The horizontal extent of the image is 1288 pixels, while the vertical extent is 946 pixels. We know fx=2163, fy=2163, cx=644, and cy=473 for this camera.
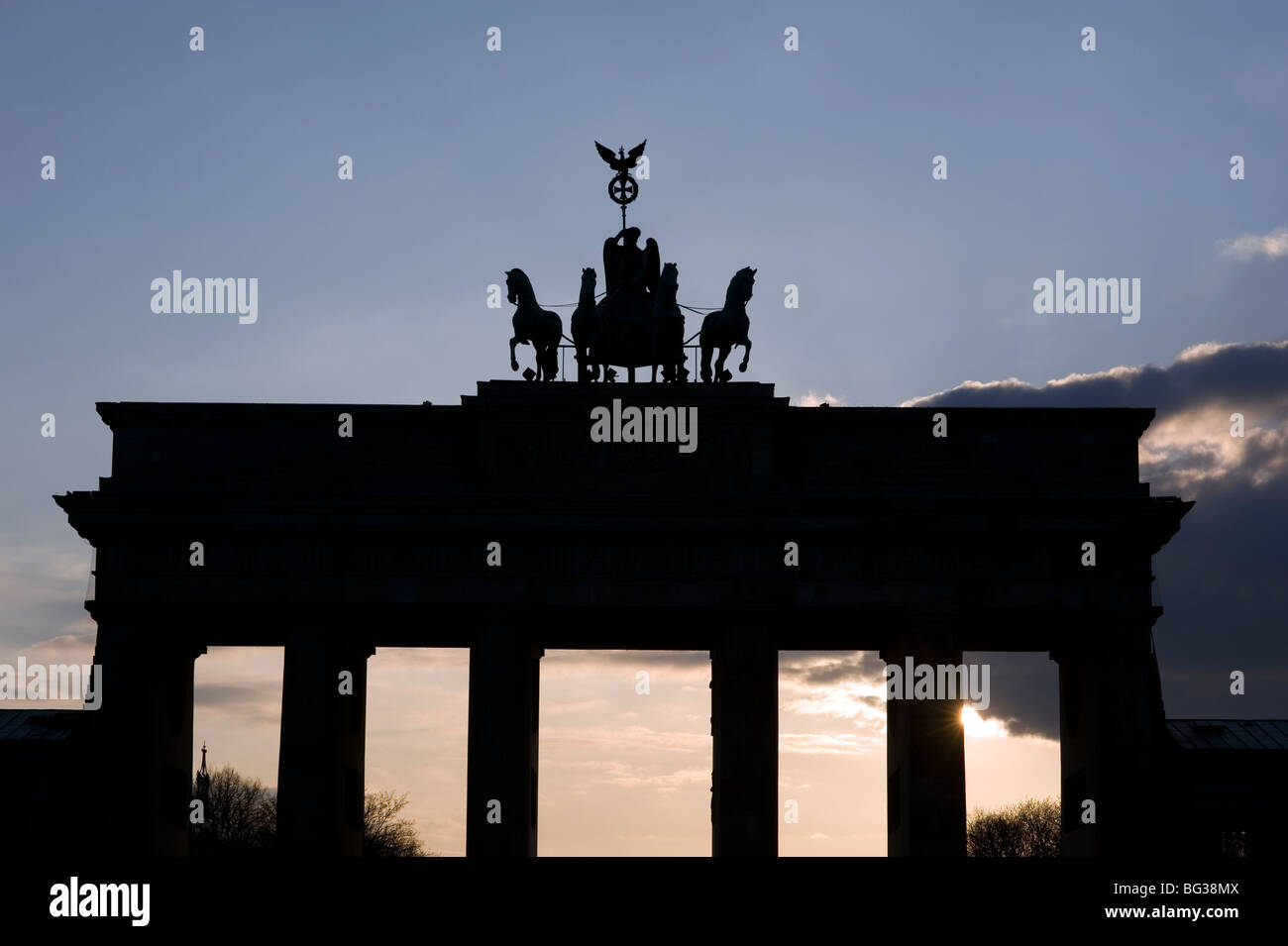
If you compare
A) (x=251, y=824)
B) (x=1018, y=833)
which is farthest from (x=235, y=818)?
(x=1018, y=833)

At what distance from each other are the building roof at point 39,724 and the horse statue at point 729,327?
2108cm

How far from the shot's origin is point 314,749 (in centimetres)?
6106

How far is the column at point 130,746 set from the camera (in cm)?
6081

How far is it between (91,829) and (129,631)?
5616 mm

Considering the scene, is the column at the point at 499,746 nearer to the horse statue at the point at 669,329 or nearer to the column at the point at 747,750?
the column at the point at 747,750

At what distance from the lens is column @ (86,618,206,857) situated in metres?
60.8

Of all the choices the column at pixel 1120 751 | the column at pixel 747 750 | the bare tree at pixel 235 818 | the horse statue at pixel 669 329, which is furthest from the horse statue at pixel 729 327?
the bare tree at pixel 235 818

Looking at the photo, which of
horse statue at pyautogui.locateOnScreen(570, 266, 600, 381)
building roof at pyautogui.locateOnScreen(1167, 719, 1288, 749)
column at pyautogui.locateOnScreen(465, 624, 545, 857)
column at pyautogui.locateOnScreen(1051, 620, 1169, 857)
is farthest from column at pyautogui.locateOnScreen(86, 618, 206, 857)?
building roof at pyautogui.locateOnScreen(1167, 719, 1288, 749)

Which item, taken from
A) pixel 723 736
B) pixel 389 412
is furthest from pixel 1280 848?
pixel 389 412

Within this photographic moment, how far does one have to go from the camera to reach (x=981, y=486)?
63.1 meters

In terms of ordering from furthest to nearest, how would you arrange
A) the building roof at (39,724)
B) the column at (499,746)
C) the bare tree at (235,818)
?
the bare tree at (235,818), the building roof at (39,724), the column at (499,746)

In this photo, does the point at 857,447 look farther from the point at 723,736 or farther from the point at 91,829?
the point at 91,829

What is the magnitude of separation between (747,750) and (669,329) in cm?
1266
